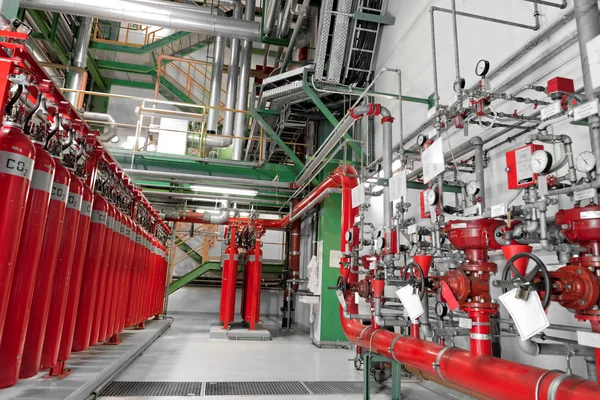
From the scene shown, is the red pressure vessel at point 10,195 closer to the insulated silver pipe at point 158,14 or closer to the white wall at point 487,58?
the white wall at point 487,58

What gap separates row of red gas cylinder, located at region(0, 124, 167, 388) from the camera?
239cm

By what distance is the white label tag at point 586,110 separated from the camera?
2.01 metres

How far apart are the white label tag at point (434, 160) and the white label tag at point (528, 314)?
3.89 ft

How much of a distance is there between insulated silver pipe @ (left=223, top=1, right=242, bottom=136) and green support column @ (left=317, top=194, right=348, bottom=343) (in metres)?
3.71

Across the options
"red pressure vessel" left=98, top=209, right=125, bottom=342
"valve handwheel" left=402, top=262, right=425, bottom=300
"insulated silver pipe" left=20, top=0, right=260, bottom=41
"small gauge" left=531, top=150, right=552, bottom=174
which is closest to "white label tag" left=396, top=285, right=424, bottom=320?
"valve handwheel" left=402, top=262, right=425, bottom=300

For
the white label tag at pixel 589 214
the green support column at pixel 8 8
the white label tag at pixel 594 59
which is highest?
the green support column at pixel 8 8

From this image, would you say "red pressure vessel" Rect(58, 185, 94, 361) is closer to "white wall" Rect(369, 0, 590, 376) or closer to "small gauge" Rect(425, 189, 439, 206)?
"small gauge" Rect(425, 189, 439, 206)

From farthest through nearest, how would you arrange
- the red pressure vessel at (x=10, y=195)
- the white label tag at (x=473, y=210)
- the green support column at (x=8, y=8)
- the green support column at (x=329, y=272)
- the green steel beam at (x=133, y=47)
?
1. the green steel beam at (x=133, y=47)
2. the green support column at (x=329, y=272)
3. the green support column at (x=8, y=8)
4. the white label tag at (x=473, y=210)
5. the red pressure vessel at (x=10, y=195)

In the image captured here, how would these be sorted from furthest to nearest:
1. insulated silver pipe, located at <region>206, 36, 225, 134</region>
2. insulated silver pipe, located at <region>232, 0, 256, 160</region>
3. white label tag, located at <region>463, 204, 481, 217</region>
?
1. insulated silver pipe, located at <region>206, 36, 225, 134</region>
2. insulated silver pipe, located at <region>232, 0, 256, 160</region>
3. white label tag, located at <region>463, 204, 481, 217</region>

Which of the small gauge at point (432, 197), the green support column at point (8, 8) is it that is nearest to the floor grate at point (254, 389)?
the small gauge at point (432, 197)

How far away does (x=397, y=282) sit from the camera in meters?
3.67

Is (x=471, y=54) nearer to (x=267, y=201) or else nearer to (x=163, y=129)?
(x=163, y=129)

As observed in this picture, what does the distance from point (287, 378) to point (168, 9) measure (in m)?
7.55

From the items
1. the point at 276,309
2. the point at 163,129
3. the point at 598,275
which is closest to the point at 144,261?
the point at 163,129
